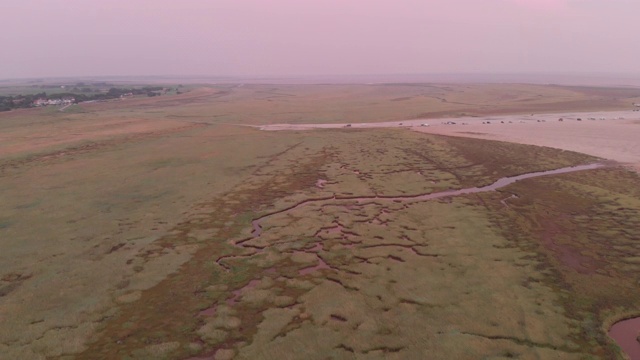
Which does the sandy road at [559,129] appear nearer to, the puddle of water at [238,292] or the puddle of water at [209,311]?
the puddle of water at [238,292]

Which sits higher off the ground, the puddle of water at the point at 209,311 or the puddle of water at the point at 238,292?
the puddle of water at the point at 238,292

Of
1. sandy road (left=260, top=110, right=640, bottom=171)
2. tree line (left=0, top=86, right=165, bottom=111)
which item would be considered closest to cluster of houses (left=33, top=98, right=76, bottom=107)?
tree line (left=0, top=86, right=165, bottom=111)

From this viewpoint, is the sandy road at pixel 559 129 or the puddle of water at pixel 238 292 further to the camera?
the sandy road at pixel 559 129

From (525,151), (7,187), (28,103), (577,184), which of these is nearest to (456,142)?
(525,151)

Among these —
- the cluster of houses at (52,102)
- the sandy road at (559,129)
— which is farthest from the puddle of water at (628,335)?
the cluster of houses at (52,102)

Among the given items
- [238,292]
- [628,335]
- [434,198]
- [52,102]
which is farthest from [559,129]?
[52,102]

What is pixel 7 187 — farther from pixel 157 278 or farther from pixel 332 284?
pixel 332 284

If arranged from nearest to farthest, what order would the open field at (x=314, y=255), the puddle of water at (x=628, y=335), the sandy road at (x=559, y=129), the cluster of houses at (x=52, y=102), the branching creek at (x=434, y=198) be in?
the puddle of water at (x=628, y=335)
the branching creek at (x=434, y=198)
the open field at (x=314, y=255)
the sandy road at (x=559, y=129)
the cluster of houses at (x=52, y=102)

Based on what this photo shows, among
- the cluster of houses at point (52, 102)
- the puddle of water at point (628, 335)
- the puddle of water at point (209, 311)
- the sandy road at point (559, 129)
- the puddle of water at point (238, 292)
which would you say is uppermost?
the cluster of houses at point (52, 102)
